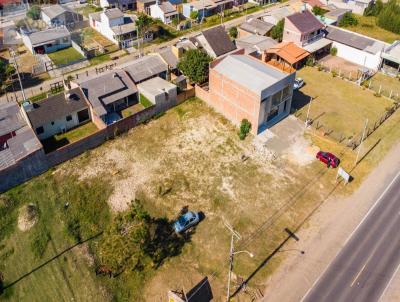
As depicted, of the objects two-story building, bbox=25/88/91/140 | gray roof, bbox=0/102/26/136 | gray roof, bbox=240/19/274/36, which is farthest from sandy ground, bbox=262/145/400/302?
gray roof, bbox=240/19/274/36

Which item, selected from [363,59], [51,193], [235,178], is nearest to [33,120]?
[51,193]

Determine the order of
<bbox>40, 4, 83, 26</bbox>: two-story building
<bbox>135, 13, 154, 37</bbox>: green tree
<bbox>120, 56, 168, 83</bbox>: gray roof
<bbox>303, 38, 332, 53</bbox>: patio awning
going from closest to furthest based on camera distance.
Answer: <bbox>120, 56, 168, 83</bbox>: gray roof, <bbox>303, 38, 332, 53</bbox>: patio awning, <bbox>135, 13, 154, 37</bbox>: green tree, <bbox>40, 4, 83, 26</bbox>: two-story building

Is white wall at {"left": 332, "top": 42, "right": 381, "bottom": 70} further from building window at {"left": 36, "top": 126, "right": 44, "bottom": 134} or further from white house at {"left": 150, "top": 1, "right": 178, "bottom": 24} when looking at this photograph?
building window at {"left": 36, "top": 126, "right": 44, "bottom": 134}

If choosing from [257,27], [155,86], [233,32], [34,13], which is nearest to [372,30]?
[257,27]

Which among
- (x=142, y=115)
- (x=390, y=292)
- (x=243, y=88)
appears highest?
(x=243, y=88)

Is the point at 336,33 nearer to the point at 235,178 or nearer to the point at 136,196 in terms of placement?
the point at 235,178

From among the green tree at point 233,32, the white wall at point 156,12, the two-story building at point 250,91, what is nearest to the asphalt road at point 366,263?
the two-story building at point 250,91

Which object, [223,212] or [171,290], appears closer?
[171,290]
